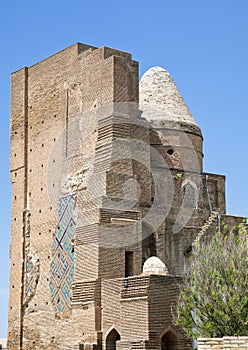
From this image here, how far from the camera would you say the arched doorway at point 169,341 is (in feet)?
51.5

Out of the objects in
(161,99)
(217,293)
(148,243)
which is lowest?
(217,293)

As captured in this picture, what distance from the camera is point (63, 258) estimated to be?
1856cm

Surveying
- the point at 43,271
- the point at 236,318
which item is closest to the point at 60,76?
the point at 43,271

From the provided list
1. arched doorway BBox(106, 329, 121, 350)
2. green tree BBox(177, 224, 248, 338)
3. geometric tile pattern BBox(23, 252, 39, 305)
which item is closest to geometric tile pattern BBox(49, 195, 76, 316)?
geometric tile pattern BBox(23, 252, 39, 305)

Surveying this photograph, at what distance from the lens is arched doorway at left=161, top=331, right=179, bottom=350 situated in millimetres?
15695

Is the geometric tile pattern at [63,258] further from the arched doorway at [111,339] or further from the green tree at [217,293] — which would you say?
the green tree at [217,293]

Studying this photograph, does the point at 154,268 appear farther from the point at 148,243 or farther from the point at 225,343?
the point at 225,343

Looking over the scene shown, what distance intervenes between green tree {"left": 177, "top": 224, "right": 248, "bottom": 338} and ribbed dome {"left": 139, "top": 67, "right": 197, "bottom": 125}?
746 cm

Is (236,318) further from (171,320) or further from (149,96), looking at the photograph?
(149,96)

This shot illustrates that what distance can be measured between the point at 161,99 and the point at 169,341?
8.89 metres

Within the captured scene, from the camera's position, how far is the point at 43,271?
1977 cm

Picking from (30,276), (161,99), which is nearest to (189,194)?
(161,99)

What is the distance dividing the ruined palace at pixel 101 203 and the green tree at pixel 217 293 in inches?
35.0

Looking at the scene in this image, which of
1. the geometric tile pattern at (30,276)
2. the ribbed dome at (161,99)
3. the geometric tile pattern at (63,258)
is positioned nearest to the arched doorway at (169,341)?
the geometric tile pattern at (63,258)
